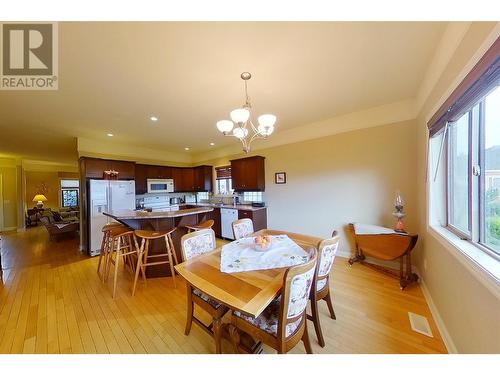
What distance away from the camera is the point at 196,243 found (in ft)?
5.73

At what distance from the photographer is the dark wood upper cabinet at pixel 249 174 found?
166 inches

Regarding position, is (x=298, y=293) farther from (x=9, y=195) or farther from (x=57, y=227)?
(x=9, y=195)

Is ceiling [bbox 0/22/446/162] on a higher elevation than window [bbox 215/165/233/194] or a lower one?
higher

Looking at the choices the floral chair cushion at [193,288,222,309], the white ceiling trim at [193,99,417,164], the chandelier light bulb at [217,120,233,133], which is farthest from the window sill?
the chandelier light bulb at [217,120,233,133]

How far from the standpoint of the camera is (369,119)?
2895 millimetres

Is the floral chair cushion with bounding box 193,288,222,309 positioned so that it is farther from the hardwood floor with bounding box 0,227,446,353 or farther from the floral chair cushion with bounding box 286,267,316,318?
the floral chair cushion with bounding box 286,267,316,318

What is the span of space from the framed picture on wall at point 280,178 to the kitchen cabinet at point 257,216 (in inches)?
29.8

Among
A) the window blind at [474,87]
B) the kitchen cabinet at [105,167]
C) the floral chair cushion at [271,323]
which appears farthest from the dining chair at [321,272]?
the kitchen cabinet at [105,167]

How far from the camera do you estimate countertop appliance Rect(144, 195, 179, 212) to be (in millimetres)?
5045

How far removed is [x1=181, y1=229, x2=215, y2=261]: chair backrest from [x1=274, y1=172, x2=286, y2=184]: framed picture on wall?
2454 mm

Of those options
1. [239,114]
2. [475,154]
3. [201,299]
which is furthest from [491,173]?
[201,299]

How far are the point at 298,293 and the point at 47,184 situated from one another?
1148 centimetres
